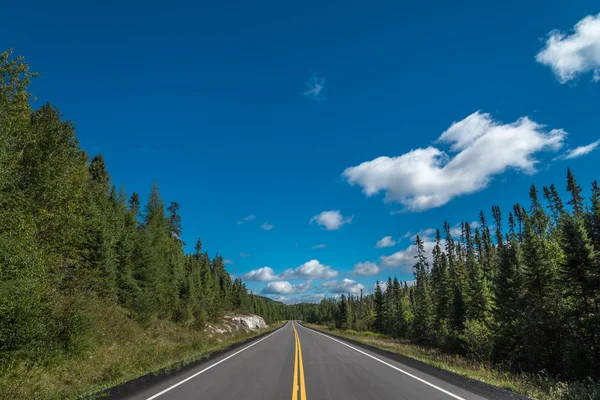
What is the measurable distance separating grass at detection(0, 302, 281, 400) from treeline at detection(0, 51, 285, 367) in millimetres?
730

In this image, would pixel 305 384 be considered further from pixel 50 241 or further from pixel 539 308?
pixel 539 308

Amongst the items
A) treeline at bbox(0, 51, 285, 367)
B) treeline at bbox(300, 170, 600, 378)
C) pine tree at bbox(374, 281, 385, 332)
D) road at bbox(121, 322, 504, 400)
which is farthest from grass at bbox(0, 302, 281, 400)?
pine tree at bbox(374, 281, 385, 332)

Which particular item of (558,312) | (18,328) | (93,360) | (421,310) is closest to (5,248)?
(18,328)

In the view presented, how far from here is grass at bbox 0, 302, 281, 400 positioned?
8577 mm

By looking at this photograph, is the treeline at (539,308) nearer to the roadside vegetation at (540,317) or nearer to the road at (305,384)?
the roadside vegetation at (540,317)

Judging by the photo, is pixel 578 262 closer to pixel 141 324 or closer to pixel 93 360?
pixel 93 360

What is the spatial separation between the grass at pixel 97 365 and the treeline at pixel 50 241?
0.73m

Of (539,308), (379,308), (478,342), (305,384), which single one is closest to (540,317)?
(539,308)

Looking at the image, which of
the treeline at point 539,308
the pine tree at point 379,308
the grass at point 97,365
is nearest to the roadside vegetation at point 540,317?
the treeline at point 539,308

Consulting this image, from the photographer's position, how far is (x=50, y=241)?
1587cm

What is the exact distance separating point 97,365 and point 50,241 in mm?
6955

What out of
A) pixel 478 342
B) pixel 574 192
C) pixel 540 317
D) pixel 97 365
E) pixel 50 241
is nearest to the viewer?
pixel 97 365

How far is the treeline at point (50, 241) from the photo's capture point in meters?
10.5

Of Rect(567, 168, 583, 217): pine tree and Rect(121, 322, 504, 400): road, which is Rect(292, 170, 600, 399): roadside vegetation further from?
Rect(567, 168, 583, 217): pine tree
